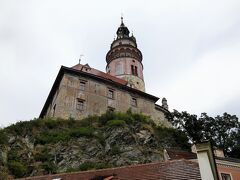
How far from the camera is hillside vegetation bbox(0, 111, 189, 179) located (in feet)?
81.5

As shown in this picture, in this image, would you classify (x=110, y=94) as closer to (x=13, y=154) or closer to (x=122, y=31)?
(x=13, y=154)

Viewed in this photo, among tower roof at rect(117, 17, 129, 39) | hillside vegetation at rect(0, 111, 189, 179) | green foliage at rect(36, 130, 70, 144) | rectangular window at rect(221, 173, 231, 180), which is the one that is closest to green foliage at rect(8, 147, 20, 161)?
hillside vegetation at rect(0, 111, 189, 179)

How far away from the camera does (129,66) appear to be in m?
51.8

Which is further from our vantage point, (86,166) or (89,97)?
(89,97)

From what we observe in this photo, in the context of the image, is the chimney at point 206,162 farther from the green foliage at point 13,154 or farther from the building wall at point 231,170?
the green foliage at point 13,154

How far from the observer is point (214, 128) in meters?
33.1

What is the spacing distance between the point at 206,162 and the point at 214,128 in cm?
2418

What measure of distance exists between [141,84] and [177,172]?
39.7m

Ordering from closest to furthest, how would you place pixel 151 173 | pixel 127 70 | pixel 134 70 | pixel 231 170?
pixel 151 173 < pixel 231 170 < pixel 127 70 < pixel 134 70

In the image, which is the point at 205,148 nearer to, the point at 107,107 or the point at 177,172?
the point at 177,172

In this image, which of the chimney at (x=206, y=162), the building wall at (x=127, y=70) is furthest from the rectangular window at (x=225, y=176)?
the building wall at (x=127, y=70)

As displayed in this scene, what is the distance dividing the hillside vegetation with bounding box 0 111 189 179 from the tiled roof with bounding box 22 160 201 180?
35.9ft

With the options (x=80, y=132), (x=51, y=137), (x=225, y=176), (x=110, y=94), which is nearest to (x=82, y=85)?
(x=110, y=94)

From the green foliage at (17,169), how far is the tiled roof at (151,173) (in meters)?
10.8
